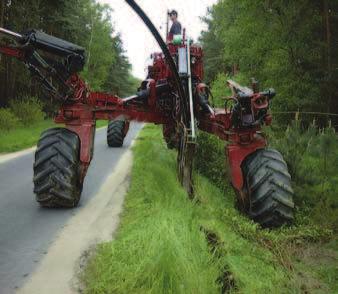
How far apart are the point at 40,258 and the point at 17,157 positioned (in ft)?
28.9

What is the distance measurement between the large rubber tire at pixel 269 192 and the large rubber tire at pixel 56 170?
7.60ft

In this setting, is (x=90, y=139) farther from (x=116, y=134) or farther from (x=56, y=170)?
(x=116, y=134)

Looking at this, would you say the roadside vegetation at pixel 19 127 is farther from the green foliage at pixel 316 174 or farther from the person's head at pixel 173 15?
the green foliage at pixel 316 174

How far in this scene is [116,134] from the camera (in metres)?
14.8

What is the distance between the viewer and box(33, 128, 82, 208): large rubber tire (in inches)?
239

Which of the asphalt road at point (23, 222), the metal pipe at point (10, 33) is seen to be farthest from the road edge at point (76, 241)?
the metal pipe at point (10, 33)

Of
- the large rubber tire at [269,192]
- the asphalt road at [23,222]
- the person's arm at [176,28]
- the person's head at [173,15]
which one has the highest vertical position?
the person's head at [173,15]

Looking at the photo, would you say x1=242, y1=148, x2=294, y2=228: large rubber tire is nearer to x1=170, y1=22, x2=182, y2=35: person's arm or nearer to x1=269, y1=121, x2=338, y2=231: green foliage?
x1=269, y1=121, x2=338, y2=231: green foliage

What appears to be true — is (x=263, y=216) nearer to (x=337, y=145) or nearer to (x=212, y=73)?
(x=337, y=145)

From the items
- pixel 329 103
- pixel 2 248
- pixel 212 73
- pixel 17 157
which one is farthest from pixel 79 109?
pixel 212 73

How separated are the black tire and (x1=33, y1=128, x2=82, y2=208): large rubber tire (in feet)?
27.0

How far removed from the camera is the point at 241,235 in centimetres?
535

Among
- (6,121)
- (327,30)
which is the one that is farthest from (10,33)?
(6,121)

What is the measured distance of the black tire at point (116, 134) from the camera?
14641 mm
